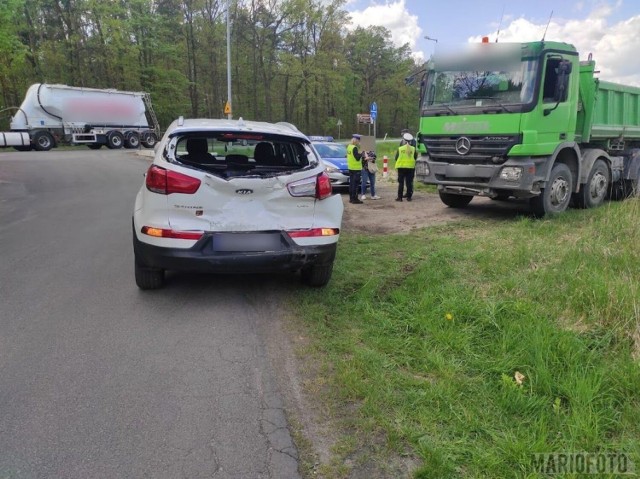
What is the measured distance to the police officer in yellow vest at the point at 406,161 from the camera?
1169cm

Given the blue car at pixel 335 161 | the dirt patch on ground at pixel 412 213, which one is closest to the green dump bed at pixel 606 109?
the dirt patch on ground at pixel 412 213

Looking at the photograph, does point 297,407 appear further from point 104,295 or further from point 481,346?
point 104,295

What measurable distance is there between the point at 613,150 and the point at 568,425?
9538mm

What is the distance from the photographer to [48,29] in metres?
41.8

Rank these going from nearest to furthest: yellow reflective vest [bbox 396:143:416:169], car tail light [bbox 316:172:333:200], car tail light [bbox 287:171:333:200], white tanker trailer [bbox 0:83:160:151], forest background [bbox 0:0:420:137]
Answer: car tail light [bbox 287:171:333:200] → car tail light [bbox 316:172:333:200] → yellow reflective vest [bbox 396:143:416:169] → white tanker trailer [bbox 0:83:160:151] → forest background [bbox 0:0:420:137]

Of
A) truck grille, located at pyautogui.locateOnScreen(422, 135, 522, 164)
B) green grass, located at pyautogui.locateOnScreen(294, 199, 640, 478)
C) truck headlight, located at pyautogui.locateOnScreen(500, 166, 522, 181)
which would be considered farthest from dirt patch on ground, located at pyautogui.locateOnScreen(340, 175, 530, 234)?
green grass, located at pyautogui.locateOnScreen(294, 199, 640, 478)

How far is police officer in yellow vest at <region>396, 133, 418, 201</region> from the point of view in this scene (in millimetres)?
11688

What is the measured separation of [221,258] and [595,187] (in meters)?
8.65

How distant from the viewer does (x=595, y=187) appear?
32.9ft

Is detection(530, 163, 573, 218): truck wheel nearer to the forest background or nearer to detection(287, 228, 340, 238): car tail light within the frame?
detection(287, 228, 340, 238): car tail light

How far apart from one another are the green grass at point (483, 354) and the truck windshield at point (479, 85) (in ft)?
10.2

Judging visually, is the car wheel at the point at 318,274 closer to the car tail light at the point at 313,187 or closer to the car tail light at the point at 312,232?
the car tail light at the point at 312,232

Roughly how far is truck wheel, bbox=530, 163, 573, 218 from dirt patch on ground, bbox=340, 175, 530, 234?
1.98 ft

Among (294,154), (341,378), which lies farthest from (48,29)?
(341,378)
